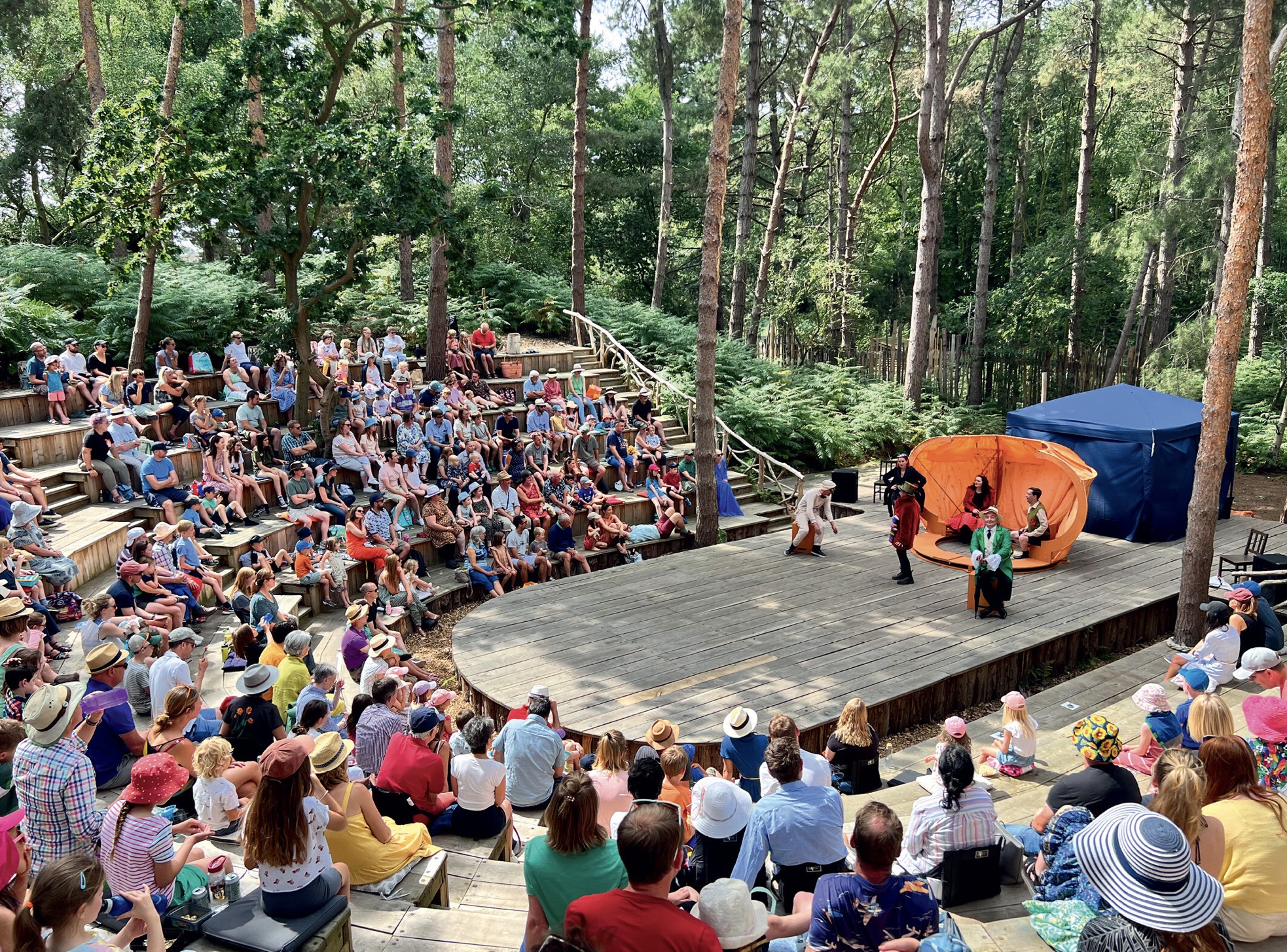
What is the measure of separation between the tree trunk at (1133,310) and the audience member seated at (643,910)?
1888 centimetres

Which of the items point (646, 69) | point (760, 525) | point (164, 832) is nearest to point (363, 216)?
point (760, 525)

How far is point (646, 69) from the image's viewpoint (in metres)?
24.8

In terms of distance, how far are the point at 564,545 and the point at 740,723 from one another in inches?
257

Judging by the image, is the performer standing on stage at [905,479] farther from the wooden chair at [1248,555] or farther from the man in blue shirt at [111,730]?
the man in blue shirt at [111,730]

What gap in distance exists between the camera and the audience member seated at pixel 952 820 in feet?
14.2

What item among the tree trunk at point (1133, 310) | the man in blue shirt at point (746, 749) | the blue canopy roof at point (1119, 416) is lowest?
the man in blue shirt at point (746, 749)

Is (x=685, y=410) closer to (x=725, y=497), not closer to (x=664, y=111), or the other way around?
(x=725, y=497)

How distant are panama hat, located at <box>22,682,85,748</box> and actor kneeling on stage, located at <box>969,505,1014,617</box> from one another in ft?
26.3

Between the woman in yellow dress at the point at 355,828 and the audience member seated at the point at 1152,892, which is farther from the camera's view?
the woman in yellow dress at the point at 355,828

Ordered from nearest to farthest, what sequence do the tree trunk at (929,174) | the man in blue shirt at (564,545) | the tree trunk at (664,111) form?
the man in blue shirt at (564,545)
the tree trunk at (929,174)
the tree trunk at (664,111)

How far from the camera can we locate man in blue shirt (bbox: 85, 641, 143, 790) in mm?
5645

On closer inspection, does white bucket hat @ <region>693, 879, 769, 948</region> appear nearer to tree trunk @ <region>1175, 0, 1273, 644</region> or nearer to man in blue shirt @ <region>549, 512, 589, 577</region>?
tree trunk @ <region>1175, 0, 1273, 644</region>

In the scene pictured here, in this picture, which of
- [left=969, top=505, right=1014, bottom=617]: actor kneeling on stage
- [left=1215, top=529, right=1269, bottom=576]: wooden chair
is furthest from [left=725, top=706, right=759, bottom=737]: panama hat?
[left=1215, top=529, right=1269, bottom=576]: wooden chair

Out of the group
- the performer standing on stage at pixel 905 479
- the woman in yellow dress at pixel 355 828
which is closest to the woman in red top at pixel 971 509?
the performer standing on stage at pixel 905 479
